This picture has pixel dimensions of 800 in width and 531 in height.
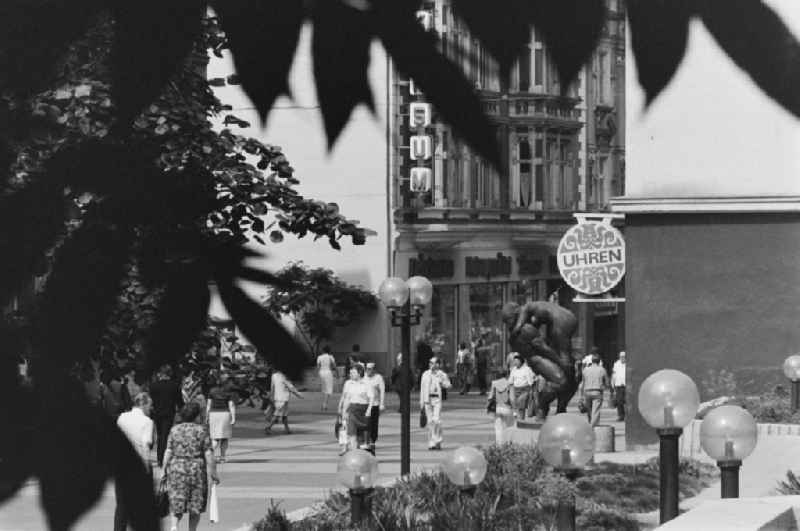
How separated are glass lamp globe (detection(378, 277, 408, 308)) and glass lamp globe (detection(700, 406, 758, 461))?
28.2 ft

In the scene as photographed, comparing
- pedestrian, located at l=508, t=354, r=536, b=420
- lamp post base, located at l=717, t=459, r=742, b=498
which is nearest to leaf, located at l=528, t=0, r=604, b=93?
lamp post base, located at l=717, t=459, r=742, b=498

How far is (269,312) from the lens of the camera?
1139 mm

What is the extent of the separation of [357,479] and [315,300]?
344 inches

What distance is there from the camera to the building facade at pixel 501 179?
1044 mm

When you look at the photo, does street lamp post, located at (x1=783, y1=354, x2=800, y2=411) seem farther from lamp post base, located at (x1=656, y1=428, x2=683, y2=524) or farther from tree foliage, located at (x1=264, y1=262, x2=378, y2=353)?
tree foliage, located at (x1=264, y1=262, x2=378, y2=353)

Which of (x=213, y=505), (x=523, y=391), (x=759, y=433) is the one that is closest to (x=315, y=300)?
(x=213, y=505)

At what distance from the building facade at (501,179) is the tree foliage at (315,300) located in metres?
0.05

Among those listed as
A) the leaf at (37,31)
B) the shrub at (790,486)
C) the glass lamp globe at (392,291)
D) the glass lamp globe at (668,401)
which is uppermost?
the leaf at (37,31)

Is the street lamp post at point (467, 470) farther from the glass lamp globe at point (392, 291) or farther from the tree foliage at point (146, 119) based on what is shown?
the tree foliage at point (146, 119)

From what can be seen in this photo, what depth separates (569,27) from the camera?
3.37 feet

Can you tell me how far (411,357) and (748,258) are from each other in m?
1.78

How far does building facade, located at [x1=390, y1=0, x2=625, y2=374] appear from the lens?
104cm

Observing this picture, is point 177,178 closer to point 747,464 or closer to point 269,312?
point 269,312

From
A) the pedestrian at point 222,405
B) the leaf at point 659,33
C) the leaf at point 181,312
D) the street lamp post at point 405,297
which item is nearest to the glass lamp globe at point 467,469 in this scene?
the pedestrian at point 222,405
